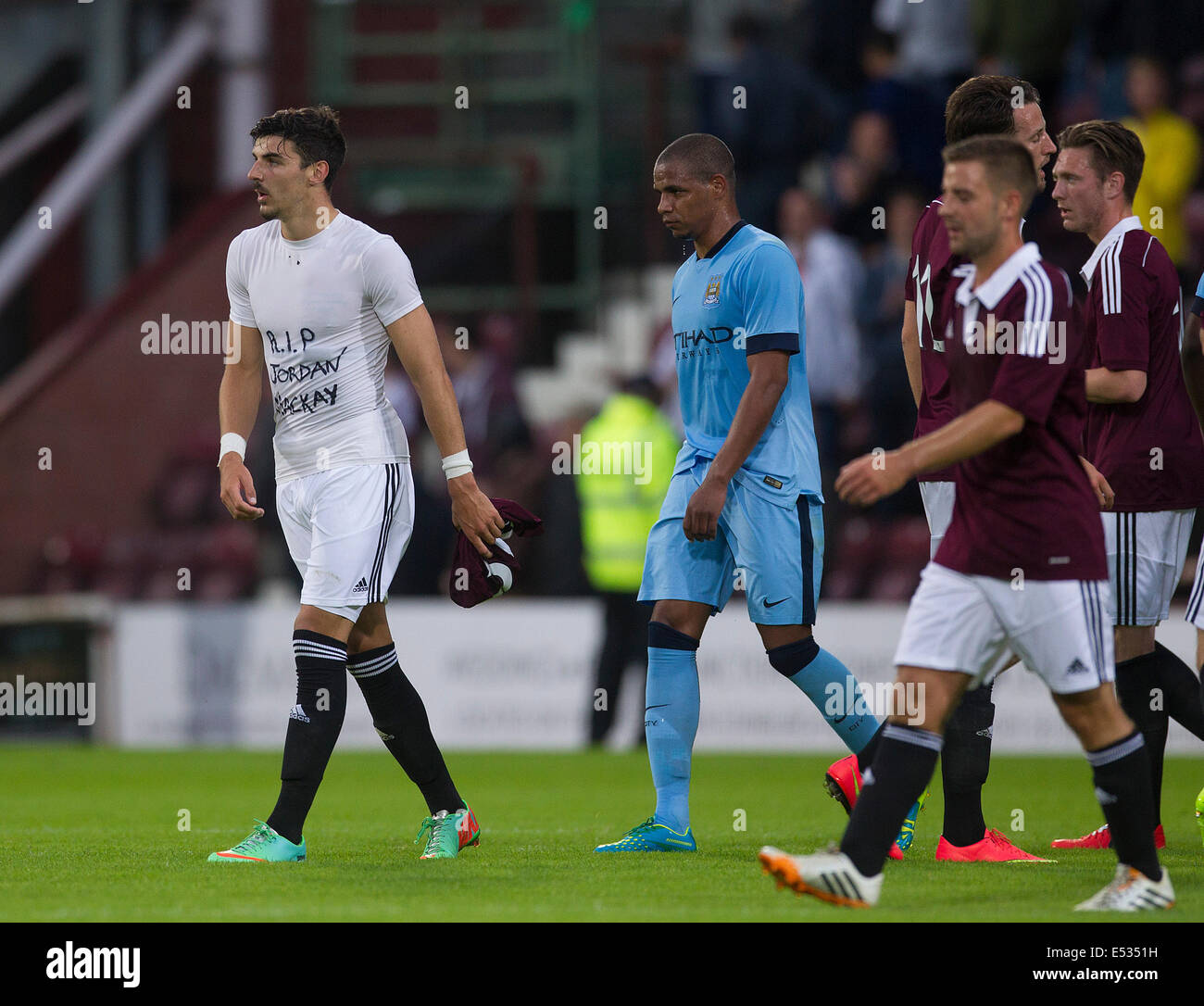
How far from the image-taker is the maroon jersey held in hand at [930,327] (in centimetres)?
566

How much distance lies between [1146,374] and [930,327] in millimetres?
844

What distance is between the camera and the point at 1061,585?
4.61 meters

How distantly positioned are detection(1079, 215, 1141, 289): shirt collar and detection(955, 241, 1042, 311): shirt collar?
1534mm

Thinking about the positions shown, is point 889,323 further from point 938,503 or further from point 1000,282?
point 1000,282

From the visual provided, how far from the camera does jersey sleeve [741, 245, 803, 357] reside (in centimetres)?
596

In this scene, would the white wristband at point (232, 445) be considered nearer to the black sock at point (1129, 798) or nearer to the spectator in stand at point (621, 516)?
the black sock at point (1129, 798)

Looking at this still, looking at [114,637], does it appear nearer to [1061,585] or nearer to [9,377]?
[9,377]

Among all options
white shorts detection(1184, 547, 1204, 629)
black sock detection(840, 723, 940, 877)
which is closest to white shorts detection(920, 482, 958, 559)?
white shorts detection(1184, 547, 1204, 629)

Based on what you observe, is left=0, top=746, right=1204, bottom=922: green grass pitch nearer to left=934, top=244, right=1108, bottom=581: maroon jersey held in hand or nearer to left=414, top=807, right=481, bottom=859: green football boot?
Answer: left=414, top=807, right=481, bottom=859: green football boot

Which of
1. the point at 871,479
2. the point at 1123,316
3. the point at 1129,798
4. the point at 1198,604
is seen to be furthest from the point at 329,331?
the point at 1198,604

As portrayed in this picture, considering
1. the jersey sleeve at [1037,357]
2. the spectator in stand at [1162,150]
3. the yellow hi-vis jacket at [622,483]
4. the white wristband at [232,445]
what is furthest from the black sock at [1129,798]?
the spectator in stand at [1162,150]

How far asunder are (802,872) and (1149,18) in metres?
10.9

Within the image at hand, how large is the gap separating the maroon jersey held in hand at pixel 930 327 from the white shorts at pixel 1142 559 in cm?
81

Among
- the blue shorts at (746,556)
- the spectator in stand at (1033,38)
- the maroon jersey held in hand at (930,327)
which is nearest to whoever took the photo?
the maroon jersey held in hand at (930,327)
